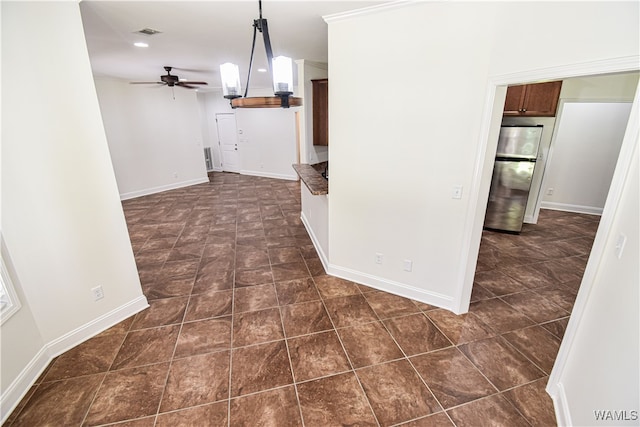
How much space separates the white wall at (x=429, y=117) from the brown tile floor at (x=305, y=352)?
486 mm

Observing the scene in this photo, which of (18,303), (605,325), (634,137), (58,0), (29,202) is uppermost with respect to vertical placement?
Result: (58,0)

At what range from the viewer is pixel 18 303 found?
6.23 feet

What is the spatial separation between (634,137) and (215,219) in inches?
203

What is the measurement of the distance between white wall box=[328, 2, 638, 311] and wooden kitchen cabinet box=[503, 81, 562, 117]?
2534 millimetres

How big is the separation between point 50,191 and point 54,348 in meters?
1.19

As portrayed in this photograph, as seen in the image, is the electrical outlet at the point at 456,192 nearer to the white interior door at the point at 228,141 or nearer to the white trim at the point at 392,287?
the white trim at the point at 392,287

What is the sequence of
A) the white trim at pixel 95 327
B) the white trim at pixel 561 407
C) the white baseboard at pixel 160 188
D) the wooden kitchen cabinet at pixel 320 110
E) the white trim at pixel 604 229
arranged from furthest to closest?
1. the white baseboard at pixel 160 188
2. the wooden kitchen cabinet at pixel 320 110
3. the white trim at pixel 95 327
4. the white trim at pixel 561 407
5. the white trim at pixel 604 229

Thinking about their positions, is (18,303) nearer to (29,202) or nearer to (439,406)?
(29,202)

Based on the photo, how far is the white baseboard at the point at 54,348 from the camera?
1769mm

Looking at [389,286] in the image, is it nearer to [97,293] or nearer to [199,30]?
[97,293]

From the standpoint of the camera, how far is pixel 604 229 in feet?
4.91

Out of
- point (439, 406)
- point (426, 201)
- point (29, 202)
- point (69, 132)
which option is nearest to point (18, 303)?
point (29, 202)

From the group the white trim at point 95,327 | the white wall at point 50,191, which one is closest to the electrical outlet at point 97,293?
the white wall at point 50,191

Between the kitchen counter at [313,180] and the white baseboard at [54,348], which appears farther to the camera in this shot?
the kitchen counter at [313,180]
